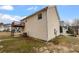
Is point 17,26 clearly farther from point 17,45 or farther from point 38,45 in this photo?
point 38,45

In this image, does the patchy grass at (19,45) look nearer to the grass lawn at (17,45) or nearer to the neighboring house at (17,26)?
the grass lawn at (17,45)

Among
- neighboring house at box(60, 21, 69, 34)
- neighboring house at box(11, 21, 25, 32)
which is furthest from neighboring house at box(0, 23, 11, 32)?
neighboring house at box(60, 21, 69, 34)

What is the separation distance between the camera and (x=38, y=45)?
8.27ft

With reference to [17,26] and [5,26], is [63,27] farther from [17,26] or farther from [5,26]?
[5,26]

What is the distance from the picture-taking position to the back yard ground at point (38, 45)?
2498mm

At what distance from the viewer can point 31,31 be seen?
2.54 m

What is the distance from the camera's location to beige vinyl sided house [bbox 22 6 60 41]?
8.24 ft

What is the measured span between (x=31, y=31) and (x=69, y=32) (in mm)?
471

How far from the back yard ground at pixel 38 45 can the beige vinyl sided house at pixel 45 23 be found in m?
0.07

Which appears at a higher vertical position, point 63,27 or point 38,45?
point 63,27

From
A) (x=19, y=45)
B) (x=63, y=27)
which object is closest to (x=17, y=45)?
(x=19, y=45)

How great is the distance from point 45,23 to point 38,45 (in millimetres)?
286
